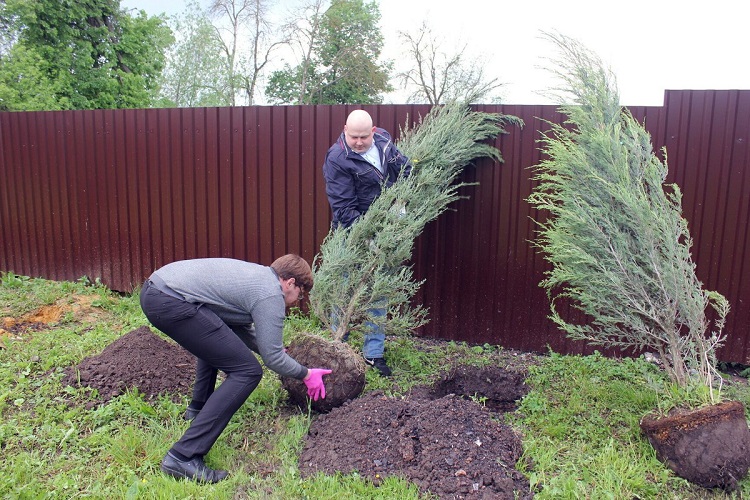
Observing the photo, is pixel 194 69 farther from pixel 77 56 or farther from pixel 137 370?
pixel 137 370

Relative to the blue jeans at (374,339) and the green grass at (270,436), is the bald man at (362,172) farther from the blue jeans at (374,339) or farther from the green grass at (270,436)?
Result: the green grass at (270,436)

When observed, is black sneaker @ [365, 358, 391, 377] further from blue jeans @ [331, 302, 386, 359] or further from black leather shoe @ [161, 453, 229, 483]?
black leather shoe @ [161, 453, 229, 483]

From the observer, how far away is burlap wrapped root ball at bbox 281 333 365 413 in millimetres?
3865

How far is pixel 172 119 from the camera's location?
6.82 metres

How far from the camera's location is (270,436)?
12.1 feet

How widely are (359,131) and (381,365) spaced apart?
1984 millimetres

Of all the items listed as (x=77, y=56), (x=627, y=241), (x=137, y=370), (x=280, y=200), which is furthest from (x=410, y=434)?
(x=77, y=56)

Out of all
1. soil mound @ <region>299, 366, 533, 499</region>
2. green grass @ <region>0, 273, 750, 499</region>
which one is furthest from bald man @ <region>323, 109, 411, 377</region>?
soil mound @ <region>299, 366, 533, 499</region>

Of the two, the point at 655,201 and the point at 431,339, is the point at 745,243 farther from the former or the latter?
the point at 431,339

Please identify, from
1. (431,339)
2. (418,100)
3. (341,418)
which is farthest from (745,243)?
(418,100)

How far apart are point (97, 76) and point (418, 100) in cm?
986

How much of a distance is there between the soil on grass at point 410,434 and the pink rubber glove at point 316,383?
0.18 m

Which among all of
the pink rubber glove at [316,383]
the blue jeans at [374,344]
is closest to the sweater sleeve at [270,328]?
the pink rubber glove at [316,383]

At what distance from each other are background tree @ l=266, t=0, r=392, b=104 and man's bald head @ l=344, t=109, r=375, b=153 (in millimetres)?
22036
